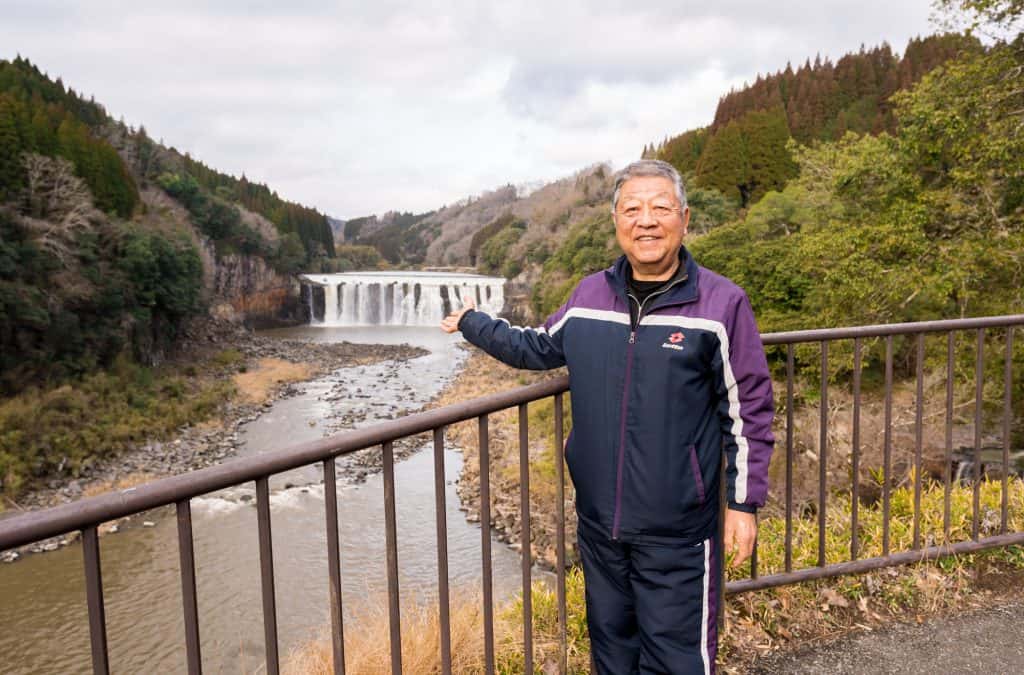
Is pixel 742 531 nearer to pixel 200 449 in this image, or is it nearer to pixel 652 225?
pixel 652 225

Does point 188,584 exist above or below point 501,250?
below

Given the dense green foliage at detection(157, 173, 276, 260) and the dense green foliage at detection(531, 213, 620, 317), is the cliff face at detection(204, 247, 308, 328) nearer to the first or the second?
the dense green foliage at detection(157, 173, 276, 260)

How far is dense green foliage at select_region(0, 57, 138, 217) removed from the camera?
2408 cm

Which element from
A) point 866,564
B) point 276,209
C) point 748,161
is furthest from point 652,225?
point 276,209

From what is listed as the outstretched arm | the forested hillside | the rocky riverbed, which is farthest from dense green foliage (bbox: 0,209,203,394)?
the outstretched arm

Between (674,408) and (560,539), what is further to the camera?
(560,539)

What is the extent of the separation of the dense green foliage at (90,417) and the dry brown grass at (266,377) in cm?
103

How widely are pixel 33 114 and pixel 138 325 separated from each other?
1034 centimetres

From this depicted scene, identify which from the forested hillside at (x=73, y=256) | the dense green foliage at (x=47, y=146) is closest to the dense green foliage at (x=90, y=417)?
the forested hillside at (x=73, y=256)

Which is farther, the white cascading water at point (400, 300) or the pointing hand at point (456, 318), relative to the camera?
the white cascading water at point (400, 300)

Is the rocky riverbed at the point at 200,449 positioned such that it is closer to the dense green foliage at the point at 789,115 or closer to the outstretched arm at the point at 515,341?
the outstretched arm at the point at 515,341

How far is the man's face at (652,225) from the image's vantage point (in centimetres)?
170

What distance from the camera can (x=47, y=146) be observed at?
2683cm

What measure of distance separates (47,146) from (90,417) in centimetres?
1332
